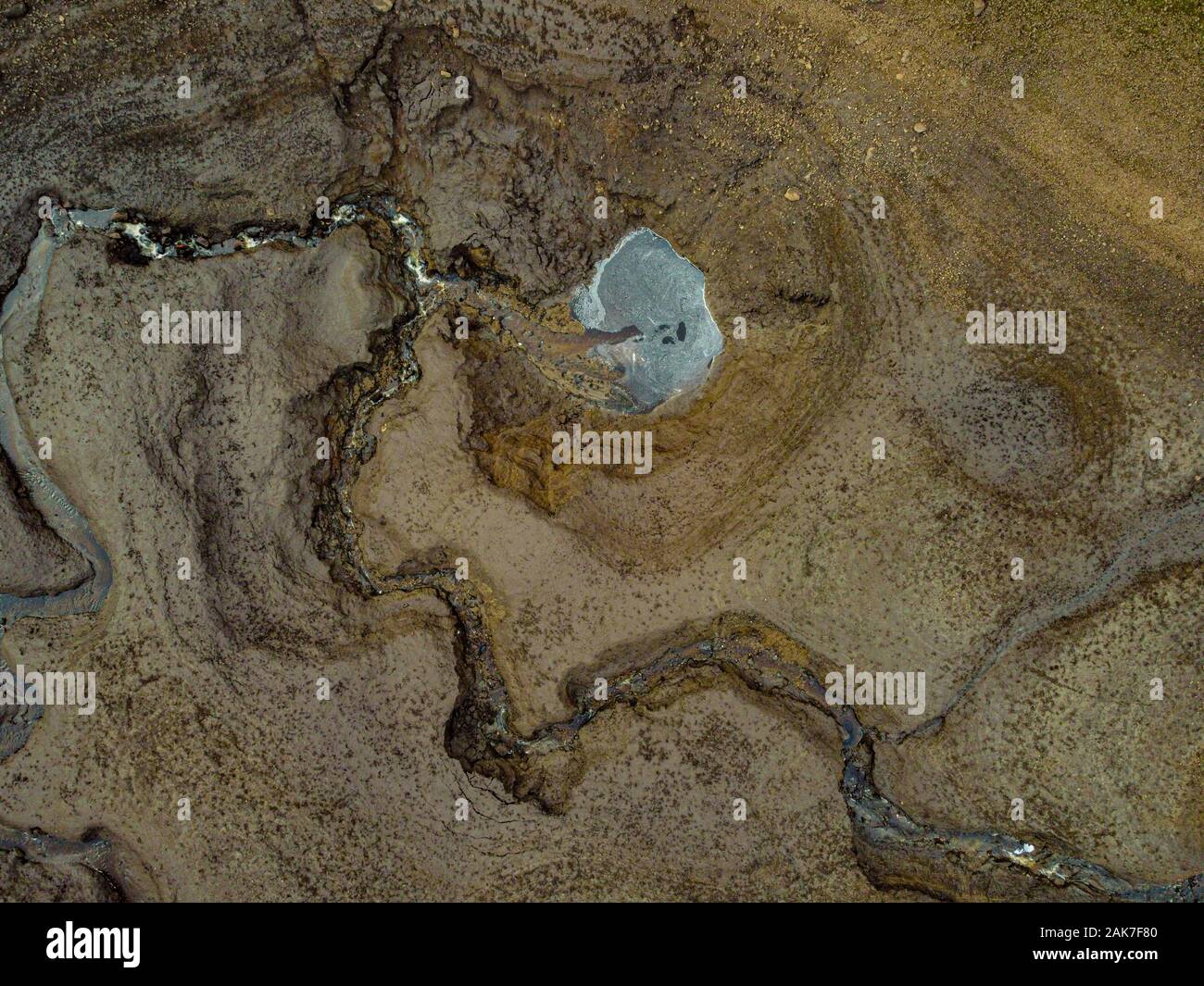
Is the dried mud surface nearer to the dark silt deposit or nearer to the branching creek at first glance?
the branching creek

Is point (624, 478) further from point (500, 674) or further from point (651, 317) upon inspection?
point (500, 674)

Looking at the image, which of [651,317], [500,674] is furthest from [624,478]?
[500,674]

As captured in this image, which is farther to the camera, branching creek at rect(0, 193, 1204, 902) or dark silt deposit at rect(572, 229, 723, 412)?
dark silt deposit at rect(572, 229, 723, 412)

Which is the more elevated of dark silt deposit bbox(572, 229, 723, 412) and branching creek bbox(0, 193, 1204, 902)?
dark silt deposit bbox(572, 229, 723, 412)

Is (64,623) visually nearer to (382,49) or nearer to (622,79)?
(382,49)

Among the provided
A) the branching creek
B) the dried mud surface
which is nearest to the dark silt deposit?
the dried mud surface

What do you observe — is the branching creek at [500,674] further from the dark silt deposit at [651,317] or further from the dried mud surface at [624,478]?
the dark silt deposit at [651,317]

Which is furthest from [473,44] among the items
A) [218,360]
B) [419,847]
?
[419,847]
